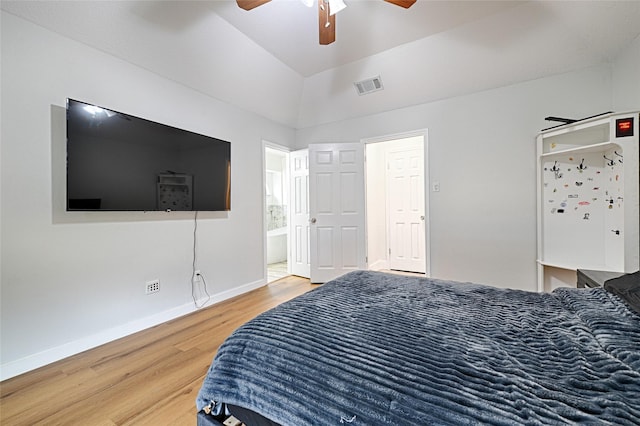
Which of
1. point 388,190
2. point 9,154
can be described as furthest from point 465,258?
point 9,154

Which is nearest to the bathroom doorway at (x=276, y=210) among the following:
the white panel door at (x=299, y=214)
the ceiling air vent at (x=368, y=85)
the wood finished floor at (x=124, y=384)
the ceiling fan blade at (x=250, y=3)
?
the white panel door at (x=299, y=214)

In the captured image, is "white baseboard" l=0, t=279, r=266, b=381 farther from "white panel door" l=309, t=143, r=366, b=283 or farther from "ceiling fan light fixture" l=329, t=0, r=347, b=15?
"ceiling fan light fixture" l=329, t=0, r=347, b=15

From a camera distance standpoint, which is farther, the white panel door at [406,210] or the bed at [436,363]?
the white panel door at [406,210]

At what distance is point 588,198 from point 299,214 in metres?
3.31

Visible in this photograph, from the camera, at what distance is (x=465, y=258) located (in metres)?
3.04

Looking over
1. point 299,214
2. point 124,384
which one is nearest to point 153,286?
point 124,384

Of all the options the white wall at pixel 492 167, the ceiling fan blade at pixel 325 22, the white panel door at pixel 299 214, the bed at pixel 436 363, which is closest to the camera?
the bed at pixel 436 363

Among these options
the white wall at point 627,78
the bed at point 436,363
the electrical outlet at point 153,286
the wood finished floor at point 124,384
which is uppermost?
the white wall at point 627,78

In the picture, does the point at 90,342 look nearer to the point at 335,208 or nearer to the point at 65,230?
the point at 65,230

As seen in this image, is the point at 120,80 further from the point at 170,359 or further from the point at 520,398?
the point at 520,398

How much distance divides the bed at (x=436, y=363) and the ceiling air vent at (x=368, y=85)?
9.18 ft

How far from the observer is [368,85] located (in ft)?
10.7

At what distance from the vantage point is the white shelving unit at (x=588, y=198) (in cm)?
196

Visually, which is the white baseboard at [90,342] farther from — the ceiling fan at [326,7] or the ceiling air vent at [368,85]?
the ceiling air vent at [368,85]
